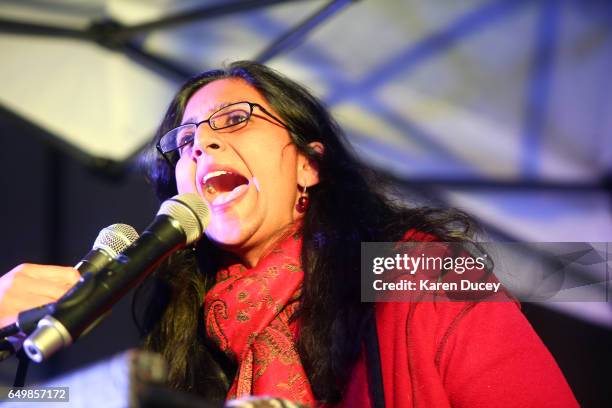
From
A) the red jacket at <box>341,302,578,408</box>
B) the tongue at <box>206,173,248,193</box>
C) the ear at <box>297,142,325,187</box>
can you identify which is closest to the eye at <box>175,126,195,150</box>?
the tongue at <box>206,173,248,193</box>

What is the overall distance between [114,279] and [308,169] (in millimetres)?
1007

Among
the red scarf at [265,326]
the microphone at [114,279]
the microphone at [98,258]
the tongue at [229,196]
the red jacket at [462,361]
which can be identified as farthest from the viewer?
the tongue at [229,196]

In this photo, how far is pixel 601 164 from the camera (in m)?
3.09

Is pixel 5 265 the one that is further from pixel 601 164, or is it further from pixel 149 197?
pixel 601 164

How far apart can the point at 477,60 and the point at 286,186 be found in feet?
5.22

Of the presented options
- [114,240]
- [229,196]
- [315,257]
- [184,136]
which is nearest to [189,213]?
[114,240]

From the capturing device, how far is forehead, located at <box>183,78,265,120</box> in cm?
196

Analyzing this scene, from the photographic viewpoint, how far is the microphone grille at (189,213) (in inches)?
48.8

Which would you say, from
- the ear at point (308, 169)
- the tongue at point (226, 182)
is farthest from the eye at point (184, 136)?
the ear at point (308, 169)

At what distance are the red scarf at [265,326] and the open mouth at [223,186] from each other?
205 mm

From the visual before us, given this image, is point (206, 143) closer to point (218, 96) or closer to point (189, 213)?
point (218, 96)

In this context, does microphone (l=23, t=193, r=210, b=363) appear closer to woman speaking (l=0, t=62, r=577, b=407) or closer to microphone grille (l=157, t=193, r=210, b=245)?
microphone grille (l=157, t=193, r=210, b=245)

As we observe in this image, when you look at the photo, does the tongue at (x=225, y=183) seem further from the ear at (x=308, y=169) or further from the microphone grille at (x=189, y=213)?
the microphone grille at (x=189, y=213)

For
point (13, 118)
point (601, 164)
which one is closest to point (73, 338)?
point (13, 118)
